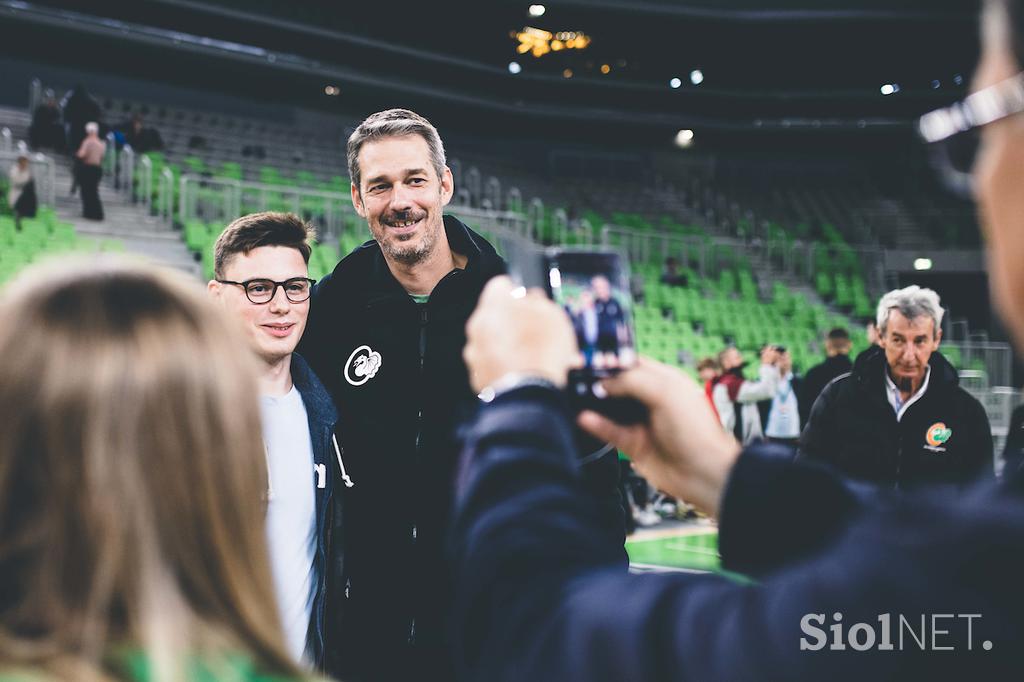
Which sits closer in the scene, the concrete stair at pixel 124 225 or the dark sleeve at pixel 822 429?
the dark sleeve at pixel 822 429

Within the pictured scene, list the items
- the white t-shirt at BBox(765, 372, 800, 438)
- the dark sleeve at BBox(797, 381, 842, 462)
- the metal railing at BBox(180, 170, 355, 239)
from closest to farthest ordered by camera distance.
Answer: the dark sleeve at BBox(797, 381, 842, 462) < the white t-shirt at BBox(765, 372, 800, 438) < the metal railing at BBox(180, 170, 355, 239)

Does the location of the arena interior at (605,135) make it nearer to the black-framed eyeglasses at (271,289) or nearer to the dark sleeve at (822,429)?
the dark sleeve at (822,429)

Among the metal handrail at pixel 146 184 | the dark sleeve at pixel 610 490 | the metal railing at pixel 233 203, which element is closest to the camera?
the dark sleeve at pixel 610 490

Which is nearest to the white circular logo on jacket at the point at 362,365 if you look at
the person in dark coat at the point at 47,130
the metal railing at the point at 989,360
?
the person in dark coat at the point at 47,130

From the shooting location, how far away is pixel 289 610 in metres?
2.21

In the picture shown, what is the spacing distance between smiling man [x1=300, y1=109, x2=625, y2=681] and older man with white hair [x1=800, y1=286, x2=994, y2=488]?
170 centimetres

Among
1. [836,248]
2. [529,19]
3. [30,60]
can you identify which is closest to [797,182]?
[836,248]

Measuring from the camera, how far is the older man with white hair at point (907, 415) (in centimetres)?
341

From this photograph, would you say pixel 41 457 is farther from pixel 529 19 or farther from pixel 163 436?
pixel 529 19

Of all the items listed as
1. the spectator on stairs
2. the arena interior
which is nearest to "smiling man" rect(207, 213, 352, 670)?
the arena interior

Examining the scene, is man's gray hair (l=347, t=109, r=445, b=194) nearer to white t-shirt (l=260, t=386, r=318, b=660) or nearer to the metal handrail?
white t-shirt (l=260, t=386, r=318, b=660)

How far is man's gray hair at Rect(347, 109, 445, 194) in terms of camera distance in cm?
256

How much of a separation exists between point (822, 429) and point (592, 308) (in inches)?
112

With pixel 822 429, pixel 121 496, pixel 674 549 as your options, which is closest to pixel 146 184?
pixel 674 549
